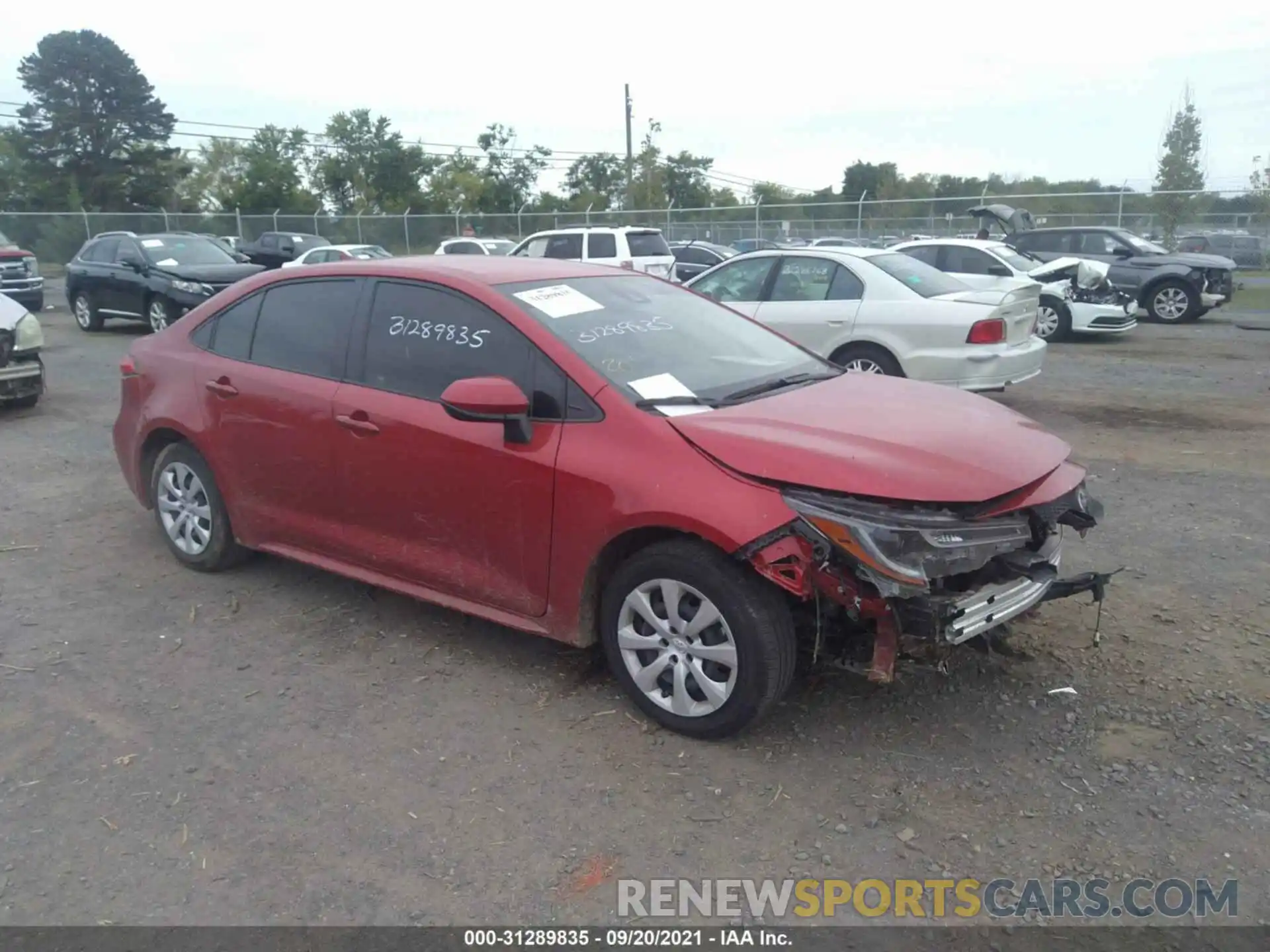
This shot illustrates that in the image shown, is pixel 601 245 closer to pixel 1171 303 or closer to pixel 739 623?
pixel 1171 303

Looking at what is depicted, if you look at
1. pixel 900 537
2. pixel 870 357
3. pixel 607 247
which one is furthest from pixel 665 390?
pixel 607 247

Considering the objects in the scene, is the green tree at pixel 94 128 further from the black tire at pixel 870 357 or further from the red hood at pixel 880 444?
the red hood at pixel 880 444

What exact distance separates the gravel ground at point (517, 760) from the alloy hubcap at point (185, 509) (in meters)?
0.20

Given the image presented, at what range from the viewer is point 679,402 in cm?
391

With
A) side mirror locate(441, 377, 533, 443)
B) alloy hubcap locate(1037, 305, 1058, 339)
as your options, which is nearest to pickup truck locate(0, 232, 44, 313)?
alloy hubcap locate(1037, 305, 1058, 339)

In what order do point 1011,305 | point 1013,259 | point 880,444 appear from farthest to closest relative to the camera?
point 1013,259 → point 1011,305 → point 880,444

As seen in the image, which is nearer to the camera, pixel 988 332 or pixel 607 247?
pixel 988 332

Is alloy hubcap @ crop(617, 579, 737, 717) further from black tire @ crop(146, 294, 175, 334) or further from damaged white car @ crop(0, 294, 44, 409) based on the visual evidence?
black tire @ crop(146, 294, 175, 334)

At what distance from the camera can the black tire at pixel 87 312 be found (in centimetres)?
1672

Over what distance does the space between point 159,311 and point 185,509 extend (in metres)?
11.8

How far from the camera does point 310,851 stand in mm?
3141

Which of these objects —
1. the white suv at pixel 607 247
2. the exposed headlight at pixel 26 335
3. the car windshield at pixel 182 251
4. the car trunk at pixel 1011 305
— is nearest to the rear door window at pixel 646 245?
the white suv at pixel 607 247

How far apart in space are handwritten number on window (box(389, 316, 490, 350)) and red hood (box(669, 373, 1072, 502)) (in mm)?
1006

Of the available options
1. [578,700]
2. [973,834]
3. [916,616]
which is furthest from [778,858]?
[578,700]
